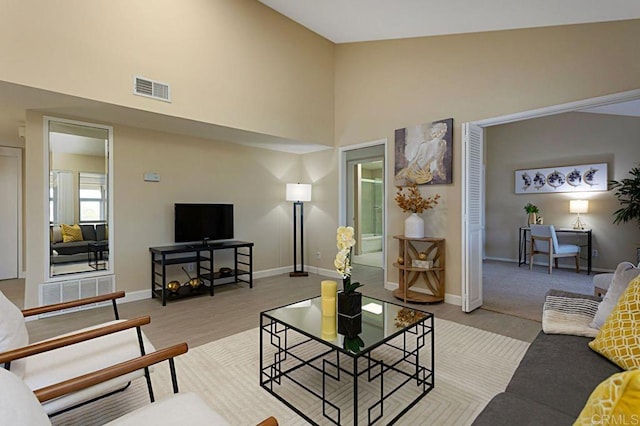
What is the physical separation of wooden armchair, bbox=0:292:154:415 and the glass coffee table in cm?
83

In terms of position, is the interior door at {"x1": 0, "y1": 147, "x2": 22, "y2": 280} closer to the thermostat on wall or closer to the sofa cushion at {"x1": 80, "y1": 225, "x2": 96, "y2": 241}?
the sofa cushion at {"x1": 80, "y1": 225, "x2": 96, "y2": 241}

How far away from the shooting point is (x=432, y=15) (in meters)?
3.45

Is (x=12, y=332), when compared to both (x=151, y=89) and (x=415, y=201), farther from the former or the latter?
(x=415, y=201)

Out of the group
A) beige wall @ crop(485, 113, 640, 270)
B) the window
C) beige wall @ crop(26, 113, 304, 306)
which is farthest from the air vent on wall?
beige wall @ crop(485, 113, 640, 270)

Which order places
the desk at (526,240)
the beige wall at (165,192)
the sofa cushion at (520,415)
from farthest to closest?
the desk at (526,240) < the beige wall at (165,192) < the sofa cushion at (520,415)

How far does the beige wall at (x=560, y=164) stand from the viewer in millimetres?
5547

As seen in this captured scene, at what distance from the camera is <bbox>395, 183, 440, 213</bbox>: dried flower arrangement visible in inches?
159

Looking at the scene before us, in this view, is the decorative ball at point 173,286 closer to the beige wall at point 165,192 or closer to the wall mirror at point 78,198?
the beige wall at point 165,192

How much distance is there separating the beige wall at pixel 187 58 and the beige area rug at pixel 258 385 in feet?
8.50

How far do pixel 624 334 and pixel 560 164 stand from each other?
609 centimetres

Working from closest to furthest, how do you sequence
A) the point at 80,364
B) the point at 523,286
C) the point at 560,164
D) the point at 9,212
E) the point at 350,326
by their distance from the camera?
the point at 80,364, the point at 350,326, the point at 523,286, the point at 9,212, the point at 560,164

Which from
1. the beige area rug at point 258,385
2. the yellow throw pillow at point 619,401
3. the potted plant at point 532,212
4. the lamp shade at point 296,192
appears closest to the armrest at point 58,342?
the beige area rug at point 258,385

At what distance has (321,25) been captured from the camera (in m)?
4.54

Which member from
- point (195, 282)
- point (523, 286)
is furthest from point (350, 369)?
point (523, 286)
